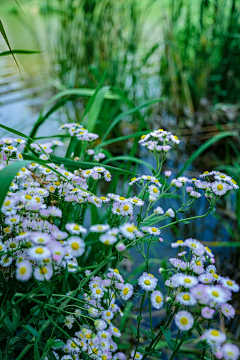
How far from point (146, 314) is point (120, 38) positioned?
61.3 inches

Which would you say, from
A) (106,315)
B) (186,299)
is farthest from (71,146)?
(186,299)

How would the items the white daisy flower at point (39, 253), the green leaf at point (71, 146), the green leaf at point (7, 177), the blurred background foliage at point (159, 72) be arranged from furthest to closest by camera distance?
the blurred background foliage at point (159, 72) < the green leaf at point (71, 146) < the green leaf at point (7, 177) < the white daisy flower at point (39, 253)

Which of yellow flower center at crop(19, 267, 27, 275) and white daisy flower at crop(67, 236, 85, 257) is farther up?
white daisy flower at crop(67, 236, 85, 257)

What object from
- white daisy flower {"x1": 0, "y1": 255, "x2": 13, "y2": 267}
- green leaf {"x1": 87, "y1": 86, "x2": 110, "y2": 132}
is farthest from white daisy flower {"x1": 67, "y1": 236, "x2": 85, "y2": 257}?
green leaf {"x1": 87, "y1": 86, "x2": 110, "y2": 132}

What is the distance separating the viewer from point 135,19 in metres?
1.83

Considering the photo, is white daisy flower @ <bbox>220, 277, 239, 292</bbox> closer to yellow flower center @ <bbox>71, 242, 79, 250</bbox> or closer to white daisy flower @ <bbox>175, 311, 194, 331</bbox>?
white daisy flower @ <bbox>175, 311, 194, 331</bbox>

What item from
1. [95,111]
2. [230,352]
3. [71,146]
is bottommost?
[230,352]

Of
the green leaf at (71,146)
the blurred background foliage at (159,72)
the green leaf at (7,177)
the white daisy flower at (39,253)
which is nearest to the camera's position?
the white daisy flower at (39,253)

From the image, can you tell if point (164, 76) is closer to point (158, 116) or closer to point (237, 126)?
point (158, 116)

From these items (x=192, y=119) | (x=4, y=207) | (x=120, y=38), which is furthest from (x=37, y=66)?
(x=4, y=207)

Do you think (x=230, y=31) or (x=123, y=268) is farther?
(x=230, y=31)

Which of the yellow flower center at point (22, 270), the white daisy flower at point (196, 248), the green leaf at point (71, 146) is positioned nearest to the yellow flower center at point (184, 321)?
the white daisy flower at point (196, 248)

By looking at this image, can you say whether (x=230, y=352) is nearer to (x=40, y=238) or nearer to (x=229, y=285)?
(x=229, y=285)

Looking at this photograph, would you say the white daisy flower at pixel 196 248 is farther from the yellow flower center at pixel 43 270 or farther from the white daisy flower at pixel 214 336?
the yellow flower center at pixel 43 270
